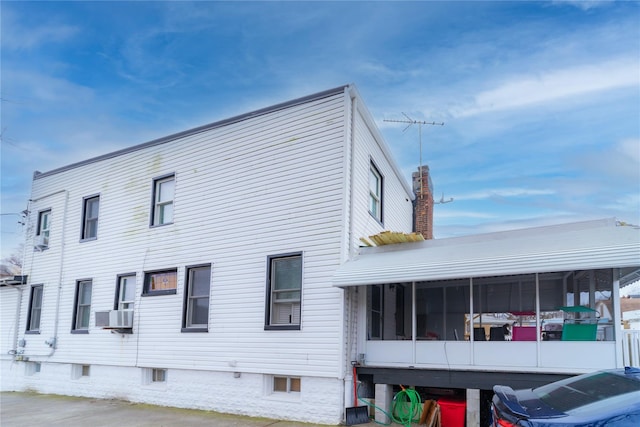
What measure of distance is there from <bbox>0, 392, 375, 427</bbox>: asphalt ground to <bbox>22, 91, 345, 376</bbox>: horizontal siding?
1.06m

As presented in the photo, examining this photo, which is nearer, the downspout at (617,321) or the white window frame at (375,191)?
the downspout at (617,321)

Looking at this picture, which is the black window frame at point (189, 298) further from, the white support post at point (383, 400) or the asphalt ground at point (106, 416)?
the white support post at point (383, 400)

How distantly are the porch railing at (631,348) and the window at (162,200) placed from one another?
1082cm

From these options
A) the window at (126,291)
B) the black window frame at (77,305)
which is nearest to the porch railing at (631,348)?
the window at (126,291)

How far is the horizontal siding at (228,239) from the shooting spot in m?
10.6

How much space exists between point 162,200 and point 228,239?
9.93 feet

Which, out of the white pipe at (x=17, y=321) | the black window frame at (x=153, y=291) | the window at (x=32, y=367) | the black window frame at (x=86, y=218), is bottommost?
the window at (x=32, y=367)

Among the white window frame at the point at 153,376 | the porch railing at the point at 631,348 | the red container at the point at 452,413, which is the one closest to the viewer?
the porch railing at the point at 631,348

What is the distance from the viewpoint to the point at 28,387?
52.2ft

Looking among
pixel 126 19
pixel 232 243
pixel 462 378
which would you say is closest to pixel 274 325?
pixel 232 243

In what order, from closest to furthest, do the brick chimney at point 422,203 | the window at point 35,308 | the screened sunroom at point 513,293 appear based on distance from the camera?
the screened sunroom at point 513,293 → the window at point 35,308 → the brick chimney at point 422,203

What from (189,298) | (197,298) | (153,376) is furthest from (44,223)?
(197,298)

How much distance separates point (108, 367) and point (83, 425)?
366 centimetres

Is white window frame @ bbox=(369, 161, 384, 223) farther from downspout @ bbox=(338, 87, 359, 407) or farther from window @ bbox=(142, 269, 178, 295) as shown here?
window @ bbox=(142, 269, 178, 295)
